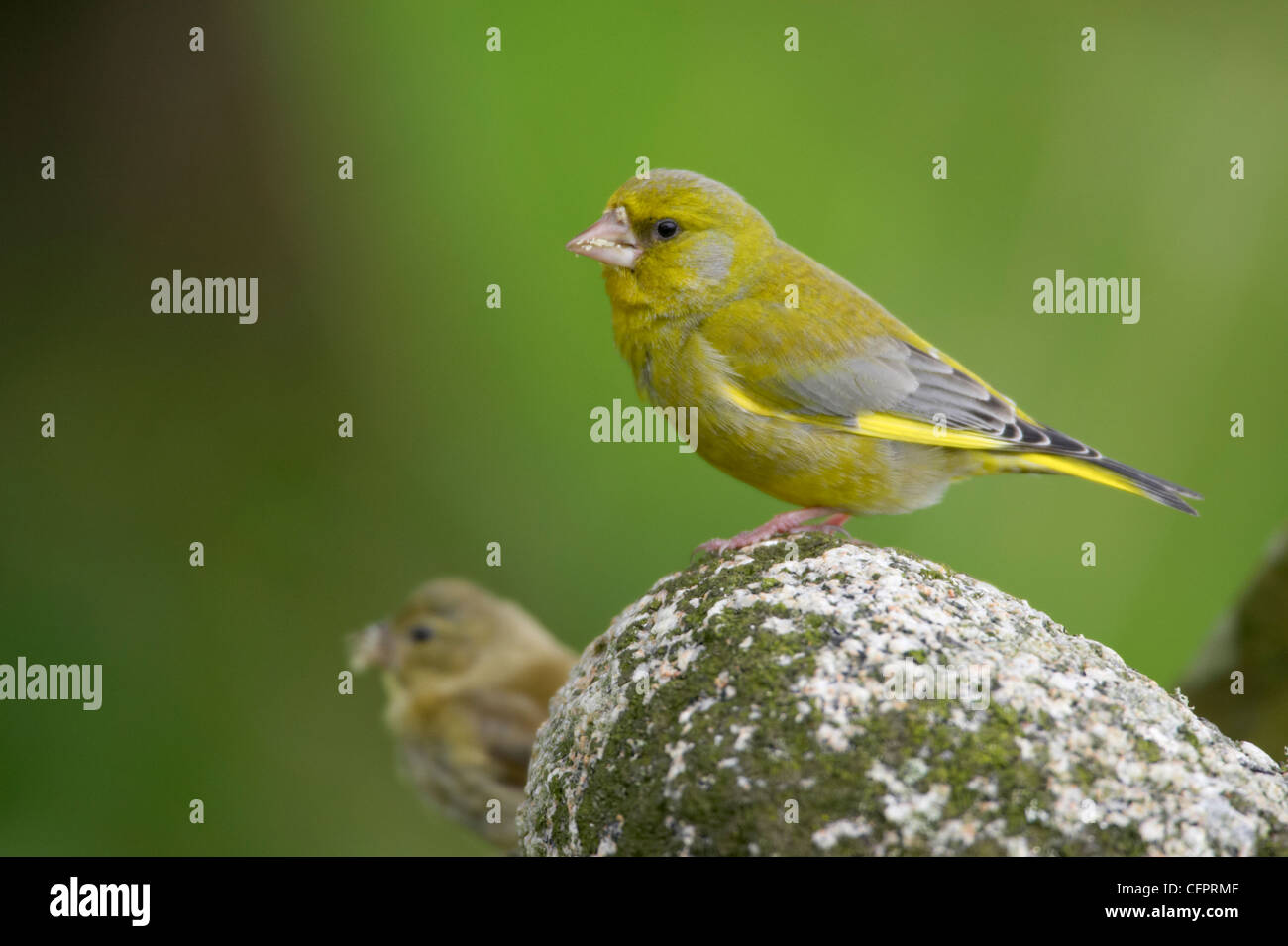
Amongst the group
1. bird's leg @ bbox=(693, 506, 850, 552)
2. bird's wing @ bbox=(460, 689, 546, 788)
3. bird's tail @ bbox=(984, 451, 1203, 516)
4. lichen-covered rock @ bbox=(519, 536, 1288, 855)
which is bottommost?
bird's wing @ bbox=(460, 689, 546, 788)

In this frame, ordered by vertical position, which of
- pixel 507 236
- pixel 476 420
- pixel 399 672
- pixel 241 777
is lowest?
pixel 241 777

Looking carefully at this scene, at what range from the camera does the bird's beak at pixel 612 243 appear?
189 inches

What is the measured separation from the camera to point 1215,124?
8.01 metres

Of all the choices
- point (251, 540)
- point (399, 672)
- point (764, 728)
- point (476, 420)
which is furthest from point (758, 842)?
point (251, 540)

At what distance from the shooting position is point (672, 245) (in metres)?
4.81

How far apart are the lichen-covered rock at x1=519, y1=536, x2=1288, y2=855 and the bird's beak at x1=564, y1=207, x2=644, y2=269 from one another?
5.99ft

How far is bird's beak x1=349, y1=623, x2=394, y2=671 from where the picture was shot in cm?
757

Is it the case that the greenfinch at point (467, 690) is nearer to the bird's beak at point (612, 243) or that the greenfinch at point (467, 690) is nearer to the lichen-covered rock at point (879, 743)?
the bird's beak at point (612, 243)

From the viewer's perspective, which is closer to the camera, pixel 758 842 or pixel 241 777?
pixel 758 842

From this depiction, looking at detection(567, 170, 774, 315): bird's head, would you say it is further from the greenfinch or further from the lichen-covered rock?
the greenfinch

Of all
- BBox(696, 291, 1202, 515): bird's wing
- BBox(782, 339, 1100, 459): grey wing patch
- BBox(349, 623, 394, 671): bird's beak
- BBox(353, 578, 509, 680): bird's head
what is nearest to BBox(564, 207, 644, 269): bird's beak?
BBox(696, 291, 1202, 515): bird's wing

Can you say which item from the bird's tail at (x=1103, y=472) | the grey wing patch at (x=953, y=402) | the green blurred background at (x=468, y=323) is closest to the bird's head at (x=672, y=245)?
the grey wing patch at (x=953, y=402)

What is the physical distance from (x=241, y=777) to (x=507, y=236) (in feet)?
12.1

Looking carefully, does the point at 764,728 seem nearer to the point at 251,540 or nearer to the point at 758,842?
the point at 758,842
